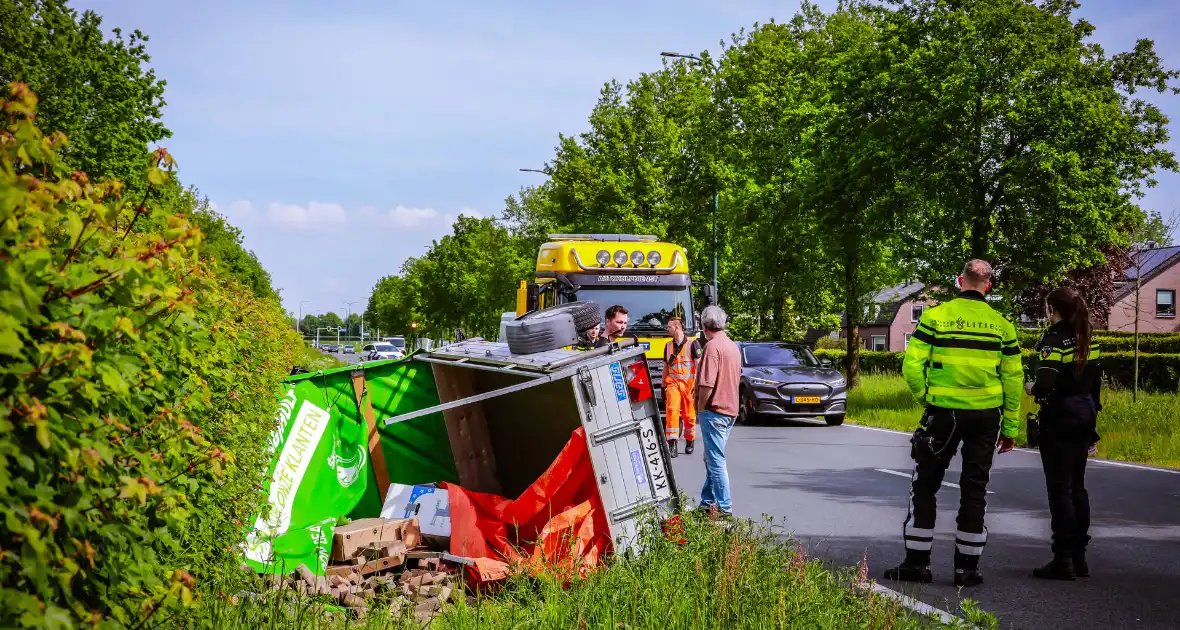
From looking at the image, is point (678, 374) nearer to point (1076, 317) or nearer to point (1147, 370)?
point (1076, 317)

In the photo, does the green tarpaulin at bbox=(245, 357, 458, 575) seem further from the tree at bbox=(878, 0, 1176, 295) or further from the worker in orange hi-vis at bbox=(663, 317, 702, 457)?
the tree at bbox=(878, 0, 1176, 295)

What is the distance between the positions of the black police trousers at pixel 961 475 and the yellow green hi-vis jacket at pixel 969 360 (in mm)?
90

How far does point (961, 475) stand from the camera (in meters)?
6.40

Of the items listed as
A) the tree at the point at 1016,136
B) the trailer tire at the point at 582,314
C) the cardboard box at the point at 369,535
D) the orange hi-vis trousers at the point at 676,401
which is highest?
the tree at the point at 1016,136

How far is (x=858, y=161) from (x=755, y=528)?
14619 mm

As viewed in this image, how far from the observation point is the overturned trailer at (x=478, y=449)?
6320mm

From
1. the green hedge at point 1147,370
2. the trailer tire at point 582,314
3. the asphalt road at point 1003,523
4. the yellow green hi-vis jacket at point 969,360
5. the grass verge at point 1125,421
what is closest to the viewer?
the asphalt road at point 1003,523

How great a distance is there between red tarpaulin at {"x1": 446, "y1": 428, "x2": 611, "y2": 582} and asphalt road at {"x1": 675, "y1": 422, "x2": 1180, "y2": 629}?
73.5 inches

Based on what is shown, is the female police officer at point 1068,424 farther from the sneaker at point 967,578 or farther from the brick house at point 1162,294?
the brick house at point 1162,294

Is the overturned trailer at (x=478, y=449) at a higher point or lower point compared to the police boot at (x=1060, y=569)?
higher

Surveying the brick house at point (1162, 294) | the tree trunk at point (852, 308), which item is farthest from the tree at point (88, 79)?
the brick house at point (1162, 294)

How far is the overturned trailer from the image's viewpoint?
20.7ft

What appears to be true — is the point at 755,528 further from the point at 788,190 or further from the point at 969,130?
the point at 788,190

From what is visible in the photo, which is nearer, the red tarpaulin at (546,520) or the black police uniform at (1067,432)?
the red tarpaulin at (546,520)
